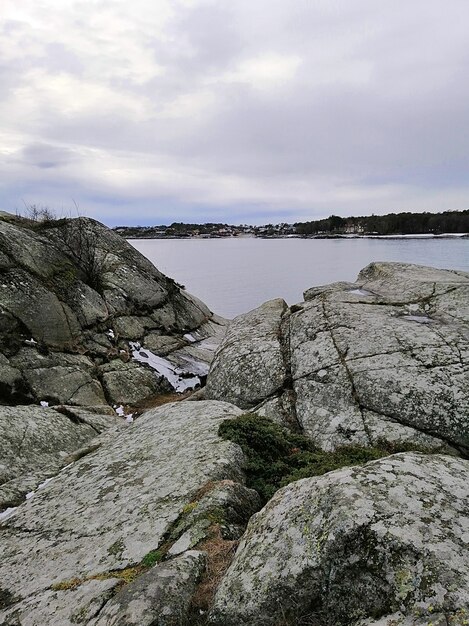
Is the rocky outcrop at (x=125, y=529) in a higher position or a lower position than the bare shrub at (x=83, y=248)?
lower

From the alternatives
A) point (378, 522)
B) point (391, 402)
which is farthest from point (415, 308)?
point (378, 522)

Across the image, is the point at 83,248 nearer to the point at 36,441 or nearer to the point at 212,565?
the point at 36,441

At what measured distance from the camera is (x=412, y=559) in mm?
3523

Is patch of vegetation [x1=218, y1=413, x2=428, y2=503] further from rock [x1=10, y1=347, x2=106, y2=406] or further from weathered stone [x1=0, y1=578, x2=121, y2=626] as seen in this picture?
rock [x1=10, y1=347, x2=106, y2=406]

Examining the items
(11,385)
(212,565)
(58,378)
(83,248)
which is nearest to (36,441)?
(11,385)

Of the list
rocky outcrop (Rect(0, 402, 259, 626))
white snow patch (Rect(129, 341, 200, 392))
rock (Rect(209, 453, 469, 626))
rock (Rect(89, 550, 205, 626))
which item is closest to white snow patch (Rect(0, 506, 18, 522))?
rocky outcrop (Rect(0, 402, 259, 626))

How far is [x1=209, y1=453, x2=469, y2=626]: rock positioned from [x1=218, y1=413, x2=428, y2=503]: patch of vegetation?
1.89 meters

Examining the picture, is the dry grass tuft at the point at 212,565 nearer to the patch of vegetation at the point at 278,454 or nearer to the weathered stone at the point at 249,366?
the patch of vegetation at the point at 278,454

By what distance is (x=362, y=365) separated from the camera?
997cm

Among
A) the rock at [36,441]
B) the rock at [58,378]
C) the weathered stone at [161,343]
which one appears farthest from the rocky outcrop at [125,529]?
the weathered stone at [161,343]

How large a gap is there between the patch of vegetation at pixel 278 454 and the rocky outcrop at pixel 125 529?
0.29 m

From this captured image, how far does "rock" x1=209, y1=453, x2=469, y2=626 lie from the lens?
336 centimetres

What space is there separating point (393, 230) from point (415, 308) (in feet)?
429

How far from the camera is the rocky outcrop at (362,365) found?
8773 mm
